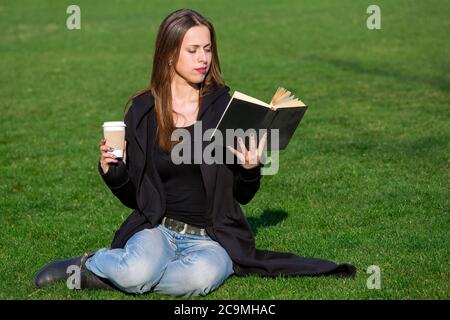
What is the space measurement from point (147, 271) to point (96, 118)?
7449mm

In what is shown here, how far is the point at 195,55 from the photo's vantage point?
548 cm

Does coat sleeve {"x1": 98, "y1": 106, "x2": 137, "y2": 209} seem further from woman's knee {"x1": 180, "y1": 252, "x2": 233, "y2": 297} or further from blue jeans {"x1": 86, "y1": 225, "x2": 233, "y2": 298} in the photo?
woman's knee {"x1": 180, "y1": 252, "x2": 233, "y2": 297}

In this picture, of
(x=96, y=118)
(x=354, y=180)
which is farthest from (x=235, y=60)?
(x=354, y=180)

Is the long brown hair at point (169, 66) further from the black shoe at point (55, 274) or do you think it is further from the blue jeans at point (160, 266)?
the black shoe at point (55, 274)

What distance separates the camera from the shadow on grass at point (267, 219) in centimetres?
711

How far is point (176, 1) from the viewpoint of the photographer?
28.4m

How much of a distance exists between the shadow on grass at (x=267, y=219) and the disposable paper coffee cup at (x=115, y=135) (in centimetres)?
199

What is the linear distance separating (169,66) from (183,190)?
78 centimetres

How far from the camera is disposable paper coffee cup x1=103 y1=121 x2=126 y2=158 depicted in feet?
16.7
